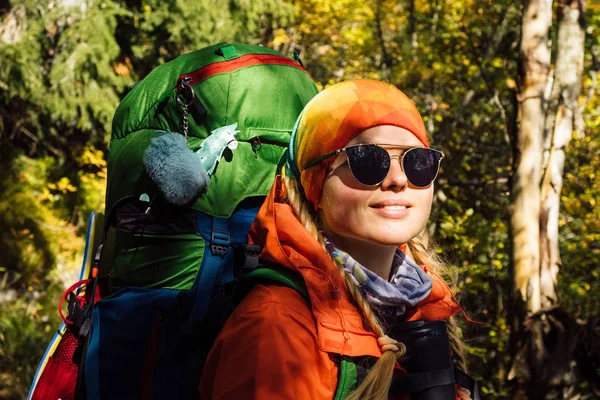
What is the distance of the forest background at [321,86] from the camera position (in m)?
6.20

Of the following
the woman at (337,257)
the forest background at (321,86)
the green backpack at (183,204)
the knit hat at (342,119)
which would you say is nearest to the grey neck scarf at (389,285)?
the woman at (337,257)

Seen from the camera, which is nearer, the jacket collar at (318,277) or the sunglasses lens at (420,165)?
the jacket collar at (318,277)

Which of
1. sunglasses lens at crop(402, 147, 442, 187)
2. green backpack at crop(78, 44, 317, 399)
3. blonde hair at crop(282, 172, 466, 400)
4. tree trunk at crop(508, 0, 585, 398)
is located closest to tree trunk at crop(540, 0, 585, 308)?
tree trunk at crop(508, 0, 585, 398)

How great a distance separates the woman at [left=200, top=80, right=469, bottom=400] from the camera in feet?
4.95

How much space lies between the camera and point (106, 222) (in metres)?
2.36

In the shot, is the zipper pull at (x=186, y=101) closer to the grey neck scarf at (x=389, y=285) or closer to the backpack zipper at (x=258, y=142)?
the backpack zipper at (x=258, y=142)

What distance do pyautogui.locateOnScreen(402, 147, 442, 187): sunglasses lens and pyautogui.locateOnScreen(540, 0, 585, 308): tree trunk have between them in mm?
2917

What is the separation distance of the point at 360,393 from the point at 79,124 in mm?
6526

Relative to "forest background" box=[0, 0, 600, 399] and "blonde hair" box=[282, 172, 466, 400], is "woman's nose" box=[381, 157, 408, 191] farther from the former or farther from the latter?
"forest background" box=[0, 0, 600, 399]

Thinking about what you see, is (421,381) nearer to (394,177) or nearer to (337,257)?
(337,257)

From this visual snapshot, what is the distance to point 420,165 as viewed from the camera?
5.68 feet

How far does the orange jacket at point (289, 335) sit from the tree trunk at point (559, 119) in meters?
3.10

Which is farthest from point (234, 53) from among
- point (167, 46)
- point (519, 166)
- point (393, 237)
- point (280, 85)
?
point (167, 46)

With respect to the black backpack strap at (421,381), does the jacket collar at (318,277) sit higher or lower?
higher
